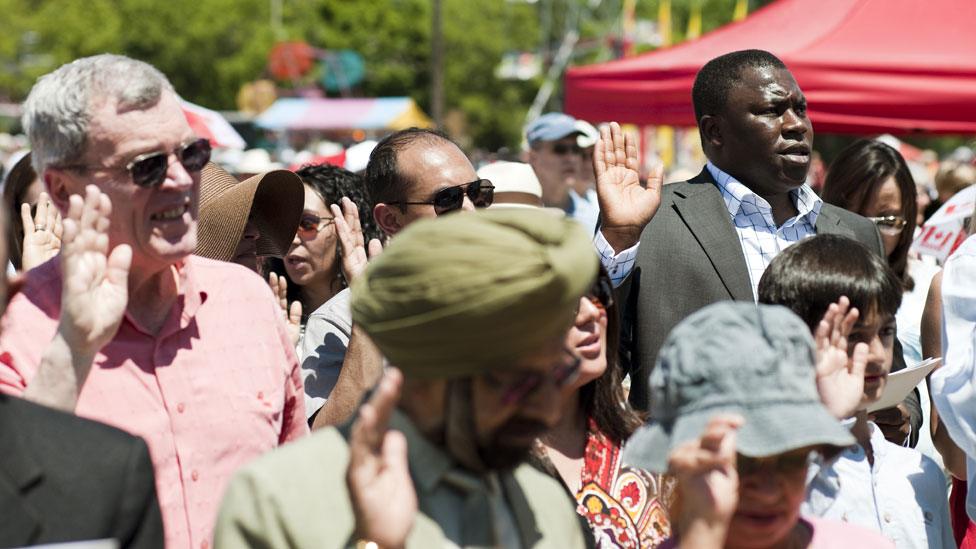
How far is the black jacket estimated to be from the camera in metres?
2.48

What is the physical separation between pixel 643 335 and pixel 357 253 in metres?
1.00

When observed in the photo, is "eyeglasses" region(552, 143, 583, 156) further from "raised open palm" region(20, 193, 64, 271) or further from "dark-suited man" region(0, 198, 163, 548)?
"dark-suited man" region(0, 198, 163, 548)

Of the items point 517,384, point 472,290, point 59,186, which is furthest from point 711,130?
point 472,290

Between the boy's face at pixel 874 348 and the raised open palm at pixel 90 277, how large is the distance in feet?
5.91

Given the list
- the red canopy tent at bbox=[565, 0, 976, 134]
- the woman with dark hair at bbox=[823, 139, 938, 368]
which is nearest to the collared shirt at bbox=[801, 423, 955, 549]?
the woman with dark hair at bbox=[823, 139, 938, 368]

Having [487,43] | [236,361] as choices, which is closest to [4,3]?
[487,43]

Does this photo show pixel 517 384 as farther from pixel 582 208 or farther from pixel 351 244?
pixel 582 208

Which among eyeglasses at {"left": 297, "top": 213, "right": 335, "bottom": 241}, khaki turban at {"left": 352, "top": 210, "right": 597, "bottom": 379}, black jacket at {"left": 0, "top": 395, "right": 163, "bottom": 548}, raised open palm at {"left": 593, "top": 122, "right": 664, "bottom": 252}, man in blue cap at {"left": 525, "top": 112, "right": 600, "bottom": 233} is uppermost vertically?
khaki turban at {"left": 352, "top": 210, "right": 597, "bottom": 379}

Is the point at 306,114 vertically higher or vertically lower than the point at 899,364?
lower

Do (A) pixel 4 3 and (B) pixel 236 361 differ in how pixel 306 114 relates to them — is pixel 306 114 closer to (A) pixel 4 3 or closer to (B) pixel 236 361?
(A) pixel 4 3

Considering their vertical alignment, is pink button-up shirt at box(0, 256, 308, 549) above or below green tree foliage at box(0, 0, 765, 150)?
above

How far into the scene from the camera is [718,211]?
15.7ft

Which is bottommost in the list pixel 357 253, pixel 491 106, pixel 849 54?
pixel 491 106

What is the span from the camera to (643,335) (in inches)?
180
